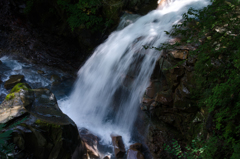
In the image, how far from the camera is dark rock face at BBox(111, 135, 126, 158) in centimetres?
413

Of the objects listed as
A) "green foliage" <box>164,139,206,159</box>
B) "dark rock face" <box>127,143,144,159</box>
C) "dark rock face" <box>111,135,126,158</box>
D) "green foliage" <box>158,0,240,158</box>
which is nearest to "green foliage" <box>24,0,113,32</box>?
"dark rock face" <box>111,135,126,158</box>

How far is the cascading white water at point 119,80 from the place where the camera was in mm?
4918

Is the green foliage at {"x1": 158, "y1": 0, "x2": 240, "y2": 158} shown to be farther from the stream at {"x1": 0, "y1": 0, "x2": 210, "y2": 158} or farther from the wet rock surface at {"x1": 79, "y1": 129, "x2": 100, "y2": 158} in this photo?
the wet rock surface at {"x1": 79, "y1": 129, "x2": 100, "y2": 158}

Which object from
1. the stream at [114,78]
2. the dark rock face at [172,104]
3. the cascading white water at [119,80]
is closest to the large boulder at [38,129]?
the stream at [114,78]

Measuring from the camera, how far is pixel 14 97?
3588 millimetres

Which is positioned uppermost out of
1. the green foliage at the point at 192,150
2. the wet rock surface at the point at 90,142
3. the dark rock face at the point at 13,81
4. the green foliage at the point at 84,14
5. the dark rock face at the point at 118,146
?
the green foliage at the point at 84,14

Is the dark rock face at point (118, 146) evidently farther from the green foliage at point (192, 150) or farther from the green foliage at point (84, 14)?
the green foliage at point (84, 14)

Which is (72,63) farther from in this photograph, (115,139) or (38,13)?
(115,139)

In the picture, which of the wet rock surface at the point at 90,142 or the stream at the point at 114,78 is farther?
the stream at the point at 114,78

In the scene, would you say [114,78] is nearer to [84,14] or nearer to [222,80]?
[222,80]

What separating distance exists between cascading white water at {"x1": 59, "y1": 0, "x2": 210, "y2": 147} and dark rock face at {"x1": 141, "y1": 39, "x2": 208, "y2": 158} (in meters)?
0.51

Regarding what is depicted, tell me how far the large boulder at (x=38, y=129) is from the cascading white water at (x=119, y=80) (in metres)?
1.58

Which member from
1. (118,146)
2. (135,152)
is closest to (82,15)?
(118,146)

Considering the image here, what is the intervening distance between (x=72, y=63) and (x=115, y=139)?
17.6 ft
